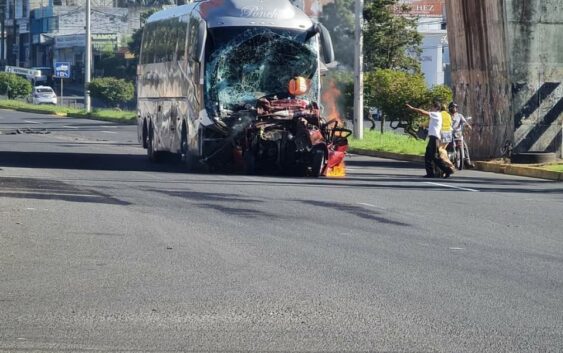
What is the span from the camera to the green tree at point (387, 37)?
45.5 meters

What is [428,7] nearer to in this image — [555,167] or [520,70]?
[520,70]

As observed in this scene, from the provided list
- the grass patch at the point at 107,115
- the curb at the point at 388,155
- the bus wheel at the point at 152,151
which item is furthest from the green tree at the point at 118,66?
the bus wheel at the point at 152,151

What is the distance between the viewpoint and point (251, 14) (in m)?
25.0

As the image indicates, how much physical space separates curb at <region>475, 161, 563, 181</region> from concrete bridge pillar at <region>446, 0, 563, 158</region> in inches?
38.8

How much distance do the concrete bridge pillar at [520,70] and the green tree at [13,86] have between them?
66175 millimetres

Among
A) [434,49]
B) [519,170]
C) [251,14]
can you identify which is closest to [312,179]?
[251,14]

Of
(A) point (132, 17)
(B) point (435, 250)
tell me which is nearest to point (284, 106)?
(B) point (435, 250)

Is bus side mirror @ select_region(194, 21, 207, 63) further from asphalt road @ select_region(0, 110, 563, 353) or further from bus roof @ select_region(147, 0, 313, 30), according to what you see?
asphalt road @ select_region(0, 110, 563, 353)

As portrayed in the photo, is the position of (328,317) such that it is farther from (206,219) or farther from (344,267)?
(206,219)

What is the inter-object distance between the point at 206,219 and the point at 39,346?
7888 millimetres

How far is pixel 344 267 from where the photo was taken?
1162 centimetres

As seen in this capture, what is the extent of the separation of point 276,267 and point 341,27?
47.1 meters

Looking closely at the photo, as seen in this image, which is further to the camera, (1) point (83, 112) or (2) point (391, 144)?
(1) point (83, 112)

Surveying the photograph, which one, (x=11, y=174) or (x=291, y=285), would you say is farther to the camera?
(x=11, y=174)
